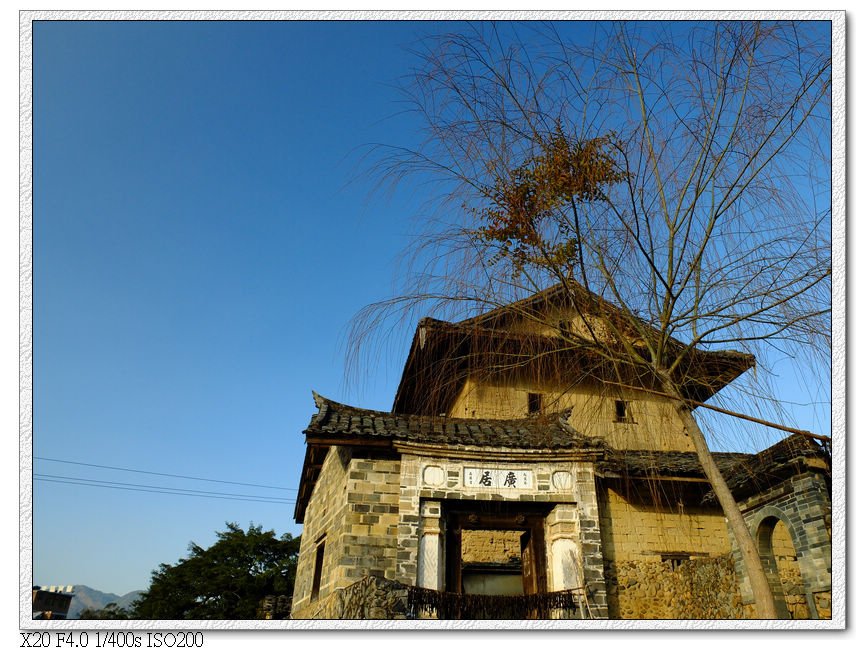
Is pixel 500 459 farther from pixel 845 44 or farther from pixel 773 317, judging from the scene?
pixel 845 44

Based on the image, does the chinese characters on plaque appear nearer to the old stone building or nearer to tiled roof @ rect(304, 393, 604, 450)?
the old stone building

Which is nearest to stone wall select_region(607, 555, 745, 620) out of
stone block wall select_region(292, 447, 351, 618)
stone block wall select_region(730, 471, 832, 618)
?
stone block wall select_region(730, 471, 832, 618)

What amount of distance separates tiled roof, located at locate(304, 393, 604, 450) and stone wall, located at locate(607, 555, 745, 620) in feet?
4.70

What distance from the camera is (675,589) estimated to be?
6.36 m

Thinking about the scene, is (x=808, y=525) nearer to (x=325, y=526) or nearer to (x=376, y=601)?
(x=376, y=601)

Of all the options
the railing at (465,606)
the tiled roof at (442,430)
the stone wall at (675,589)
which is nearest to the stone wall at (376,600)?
the railing at (465,606)

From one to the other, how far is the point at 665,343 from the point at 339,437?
3.53 m

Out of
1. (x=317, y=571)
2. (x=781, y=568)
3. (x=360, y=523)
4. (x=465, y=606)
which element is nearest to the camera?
(x=465, y=606)

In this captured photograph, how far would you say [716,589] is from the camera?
20.6ft

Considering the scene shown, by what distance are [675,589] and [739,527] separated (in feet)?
10.7

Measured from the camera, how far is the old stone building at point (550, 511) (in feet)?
17.1

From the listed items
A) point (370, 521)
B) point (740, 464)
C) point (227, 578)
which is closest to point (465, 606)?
point (370, 521)
